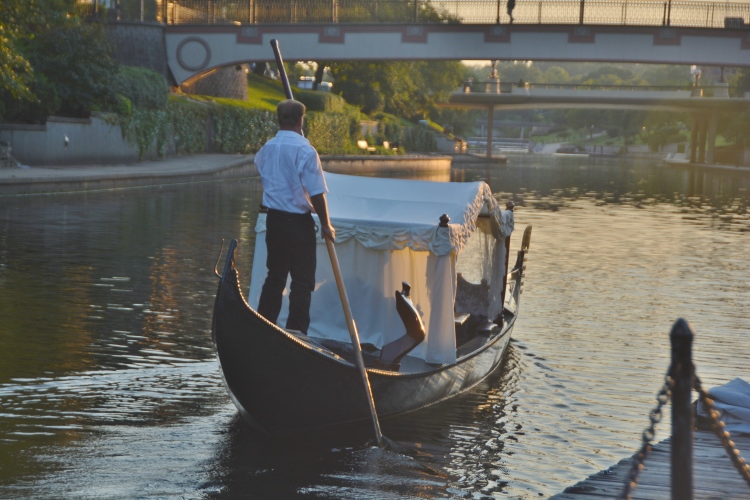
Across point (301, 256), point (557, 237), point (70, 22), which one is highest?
point (70, 22)

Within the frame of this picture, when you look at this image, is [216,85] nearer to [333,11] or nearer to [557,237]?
[333,11]

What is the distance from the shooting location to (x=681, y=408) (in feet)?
12.5

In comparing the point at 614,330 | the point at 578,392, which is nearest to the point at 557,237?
the point at 614,330

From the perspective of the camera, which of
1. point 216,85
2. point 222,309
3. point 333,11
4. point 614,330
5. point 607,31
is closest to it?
point 222,309

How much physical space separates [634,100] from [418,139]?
19785 mm

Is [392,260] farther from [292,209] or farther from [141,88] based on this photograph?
[141,88]

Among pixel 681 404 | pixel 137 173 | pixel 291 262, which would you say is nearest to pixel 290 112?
pixel 291 262

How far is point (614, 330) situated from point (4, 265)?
7.79 m

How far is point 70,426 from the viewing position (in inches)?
285

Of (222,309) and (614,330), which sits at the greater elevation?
(222,309)

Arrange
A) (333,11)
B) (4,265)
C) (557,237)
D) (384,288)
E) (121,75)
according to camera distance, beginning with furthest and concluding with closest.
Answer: (333,11) → (121,75) → (557,237) → (4,265) → (384,288)

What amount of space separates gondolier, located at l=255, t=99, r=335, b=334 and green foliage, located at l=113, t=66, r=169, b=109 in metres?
29.9

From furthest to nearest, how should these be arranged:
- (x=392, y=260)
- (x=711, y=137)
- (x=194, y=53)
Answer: (x=711, y=137), (x=194, y=53), (x=392, y=260)

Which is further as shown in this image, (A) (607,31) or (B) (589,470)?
(A) (607,31)
